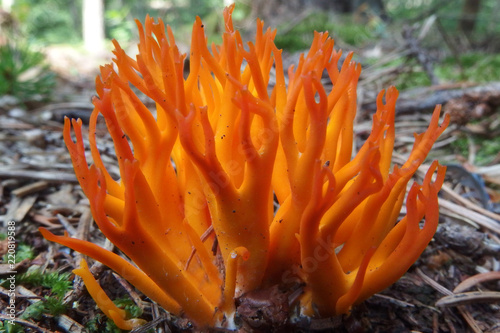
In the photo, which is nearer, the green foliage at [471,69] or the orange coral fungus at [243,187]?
the orange coral fungus at [243,187]

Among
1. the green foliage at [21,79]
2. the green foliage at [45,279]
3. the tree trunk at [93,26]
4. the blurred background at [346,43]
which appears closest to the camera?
the green foliage at [45,279]

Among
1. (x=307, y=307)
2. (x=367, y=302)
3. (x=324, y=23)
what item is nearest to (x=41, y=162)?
(x=307, y=307)

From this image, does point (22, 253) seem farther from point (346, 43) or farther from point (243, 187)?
point (346, 43)

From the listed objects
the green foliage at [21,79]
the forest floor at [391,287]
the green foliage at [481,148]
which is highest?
the green foliage at [21,79]

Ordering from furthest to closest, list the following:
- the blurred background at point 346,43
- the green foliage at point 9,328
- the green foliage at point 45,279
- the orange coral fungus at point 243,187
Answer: the blurred background at point 346,43 → the green foliage at point 45,279 → the green foliage at point 9,328 → the orange coral fungus at point 243,187

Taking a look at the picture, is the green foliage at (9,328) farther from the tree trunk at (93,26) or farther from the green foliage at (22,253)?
the tree trunk at (93,26)

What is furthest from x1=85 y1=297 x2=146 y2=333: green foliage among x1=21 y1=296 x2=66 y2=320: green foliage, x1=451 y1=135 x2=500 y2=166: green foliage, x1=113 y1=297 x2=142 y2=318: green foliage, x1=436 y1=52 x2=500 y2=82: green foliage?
x1=436 y1=52 x2=500 y2=82: green foliage

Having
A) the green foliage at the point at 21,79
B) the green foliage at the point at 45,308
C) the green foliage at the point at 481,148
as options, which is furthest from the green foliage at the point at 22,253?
the green foliage at the point at 481,148

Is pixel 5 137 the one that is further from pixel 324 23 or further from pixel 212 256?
pixel 324 23
